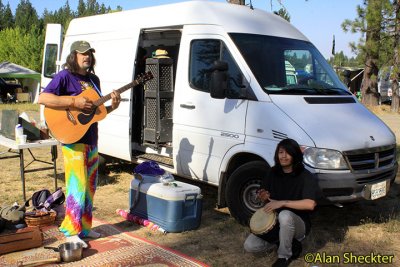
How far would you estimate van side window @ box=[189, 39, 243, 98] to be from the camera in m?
5.11

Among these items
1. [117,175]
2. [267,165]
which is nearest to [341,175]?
[267,165]

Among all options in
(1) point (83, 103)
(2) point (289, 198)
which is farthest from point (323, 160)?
(1) point (83, 103)

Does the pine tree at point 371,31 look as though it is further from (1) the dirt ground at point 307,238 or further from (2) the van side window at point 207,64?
(2) the van side window at point 207,64

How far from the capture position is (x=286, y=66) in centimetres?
533

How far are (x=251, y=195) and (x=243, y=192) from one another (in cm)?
9

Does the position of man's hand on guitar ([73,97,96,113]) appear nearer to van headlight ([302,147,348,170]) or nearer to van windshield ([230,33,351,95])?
van windshield ([230,33,351,95])

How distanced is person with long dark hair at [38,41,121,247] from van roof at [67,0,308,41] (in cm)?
183

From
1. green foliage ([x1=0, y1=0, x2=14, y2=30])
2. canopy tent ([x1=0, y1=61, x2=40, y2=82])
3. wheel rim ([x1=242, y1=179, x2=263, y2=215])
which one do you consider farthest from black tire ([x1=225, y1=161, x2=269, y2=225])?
green foliage ([x1=0, y1=0, x2=14, y2=30])

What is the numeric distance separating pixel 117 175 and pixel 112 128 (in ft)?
3.82

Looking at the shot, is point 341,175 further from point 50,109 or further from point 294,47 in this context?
point 50,109

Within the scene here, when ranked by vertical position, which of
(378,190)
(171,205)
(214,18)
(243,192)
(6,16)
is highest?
(6,16)

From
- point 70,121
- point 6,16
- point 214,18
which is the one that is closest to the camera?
point 70,121

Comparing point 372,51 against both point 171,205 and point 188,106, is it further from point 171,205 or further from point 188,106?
point 171,205

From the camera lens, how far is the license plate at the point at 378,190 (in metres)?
4.65
